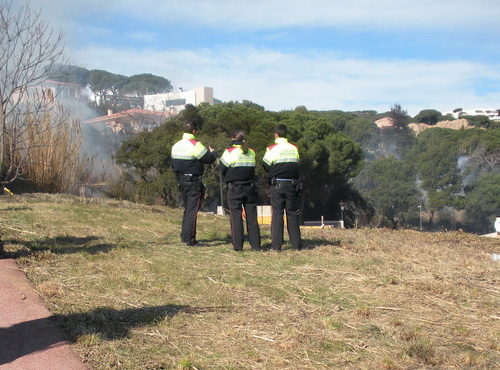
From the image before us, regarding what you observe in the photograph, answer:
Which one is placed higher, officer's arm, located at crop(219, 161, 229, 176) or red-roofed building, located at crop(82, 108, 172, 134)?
red-roofed building, located at crop(82, 108, 172, 134)

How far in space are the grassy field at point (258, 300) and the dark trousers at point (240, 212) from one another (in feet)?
0.92

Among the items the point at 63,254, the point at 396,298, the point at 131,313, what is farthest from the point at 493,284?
the point at 63,254

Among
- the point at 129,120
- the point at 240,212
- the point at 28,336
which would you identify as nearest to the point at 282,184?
the point at 240,212

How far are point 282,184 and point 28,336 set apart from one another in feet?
14.8

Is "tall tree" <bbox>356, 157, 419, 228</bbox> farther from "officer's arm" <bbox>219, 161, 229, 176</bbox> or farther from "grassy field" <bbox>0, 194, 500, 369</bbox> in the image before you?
"grassy field" <bbox>0, 194, 500, 369</bbox>

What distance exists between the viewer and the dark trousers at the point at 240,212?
→ 7.95m

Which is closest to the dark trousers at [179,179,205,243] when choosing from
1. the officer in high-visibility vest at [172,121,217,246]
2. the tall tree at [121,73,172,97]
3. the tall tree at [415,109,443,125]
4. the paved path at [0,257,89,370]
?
the officer in high-visibility vest at [172,121,217,246]

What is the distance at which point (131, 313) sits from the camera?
15.6 feet

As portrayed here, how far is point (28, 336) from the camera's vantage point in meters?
4.14

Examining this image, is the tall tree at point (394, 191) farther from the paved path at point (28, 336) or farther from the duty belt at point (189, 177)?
the paved path at point (28, 336)

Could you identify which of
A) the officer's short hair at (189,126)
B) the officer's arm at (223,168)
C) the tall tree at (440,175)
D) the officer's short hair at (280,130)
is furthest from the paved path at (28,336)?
Result: the tall tree at (440,175)

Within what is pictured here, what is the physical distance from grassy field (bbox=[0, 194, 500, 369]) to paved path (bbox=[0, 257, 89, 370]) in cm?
12

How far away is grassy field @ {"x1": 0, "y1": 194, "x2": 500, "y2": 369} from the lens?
396 centimetres

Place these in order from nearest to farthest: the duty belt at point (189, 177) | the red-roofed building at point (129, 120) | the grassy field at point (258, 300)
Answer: the grassy field at point (258, 300), the duty belt at point (189, 177), the red-roofed building at point (129, 120)
